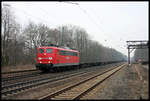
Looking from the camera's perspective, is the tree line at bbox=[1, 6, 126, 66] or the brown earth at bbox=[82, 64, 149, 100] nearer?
the brown earth at bbox=[82, 64, 149, 100]

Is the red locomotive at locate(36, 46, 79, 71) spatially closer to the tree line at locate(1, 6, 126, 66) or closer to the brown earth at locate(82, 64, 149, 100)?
the tree line at locate(1, 6, 126, 66)

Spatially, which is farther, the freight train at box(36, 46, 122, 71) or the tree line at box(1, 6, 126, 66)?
the tree line at box(1, 6, 126, 66)

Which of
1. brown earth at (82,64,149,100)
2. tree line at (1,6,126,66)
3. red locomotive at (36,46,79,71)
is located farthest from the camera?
tree line at (1,6,126,66)

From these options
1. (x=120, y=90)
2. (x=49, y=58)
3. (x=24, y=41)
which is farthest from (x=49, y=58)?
(x=24, y=41)

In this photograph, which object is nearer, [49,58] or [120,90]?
[120,90]

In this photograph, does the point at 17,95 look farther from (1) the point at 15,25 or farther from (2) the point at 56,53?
(1) the point at 15,25

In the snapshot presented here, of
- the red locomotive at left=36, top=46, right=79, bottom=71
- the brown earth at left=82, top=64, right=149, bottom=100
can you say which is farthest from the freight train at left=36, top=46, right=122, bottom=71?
the brown earth at left=82, top=64, right=149, bottom=100

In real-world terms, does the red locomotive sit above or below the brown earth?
above

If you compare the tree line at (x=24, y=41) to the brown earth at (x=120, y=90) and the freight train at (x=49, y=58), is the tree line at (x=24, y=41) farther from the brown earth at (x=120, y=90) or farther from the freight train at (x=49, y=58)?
the brown earth at (x=120, y=90)

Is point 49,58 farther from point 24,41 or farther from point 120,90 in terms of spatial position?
point 24,41

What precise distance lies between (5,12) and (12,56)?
732 centimetres

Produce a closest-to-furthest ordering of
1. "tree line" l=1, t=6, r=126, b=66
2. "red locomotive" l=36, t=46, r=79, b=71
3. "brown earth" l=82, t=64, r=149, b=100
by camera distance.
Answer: "brown earth" l=82, t=64, r=149, b=100, "red locomotive" l=36, t=46, r=79, b=71, "tree line" l=1, t=6, r=126, b=66

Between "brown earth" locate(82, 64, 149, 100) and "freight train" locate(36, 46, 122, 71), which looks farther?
"freight train" locate(36, 46, 122, 71)

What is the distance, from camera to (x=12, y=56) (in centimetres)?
2717
